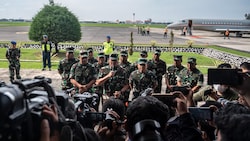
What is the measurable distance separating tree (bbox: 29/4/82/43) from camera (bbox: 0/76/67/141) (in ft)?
65.2

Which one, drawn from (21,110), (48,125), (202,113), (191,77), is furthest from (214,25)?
(21,110)

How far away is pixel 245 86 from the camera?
9.66 feet

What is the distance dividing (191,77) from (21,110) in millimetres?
5871

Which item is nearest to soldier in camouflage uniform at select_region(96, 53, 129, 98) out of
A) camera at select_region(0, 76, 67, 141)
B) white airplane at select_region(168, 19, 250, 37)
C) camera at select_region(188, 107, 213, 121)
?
camera at select_region(188, 107, 213, 121)

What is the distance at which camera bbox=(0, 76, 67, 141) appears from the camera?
3.90 ft

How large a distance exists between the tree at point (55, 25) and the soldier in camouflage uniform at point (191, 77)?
1527cm

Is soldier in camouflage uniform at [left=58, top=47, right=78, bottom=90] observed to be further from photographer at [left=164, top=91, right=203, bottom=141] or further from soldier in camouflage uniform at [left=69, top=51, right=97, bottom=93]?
photographer at [left=164, top=91, right=203, bottom=141]

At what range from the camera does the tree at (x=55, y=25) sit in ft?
68.2

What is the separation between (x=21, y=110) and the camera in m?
1.26

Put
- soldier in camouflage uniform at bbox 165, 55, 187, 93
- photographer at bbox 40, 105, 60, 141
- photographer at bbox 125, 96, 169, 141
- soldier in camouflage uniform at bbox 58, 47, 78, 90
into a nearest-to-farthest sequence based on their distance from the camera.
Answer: photographer at bbox 40, 105, 60, 141 → photographer at bbox 125, 96, 169, 141 → soldier in camouflage uniform at bbox 165, 55, 187, 93 → soldier in camouflage uniform at bbox 58, 47, 78, 90

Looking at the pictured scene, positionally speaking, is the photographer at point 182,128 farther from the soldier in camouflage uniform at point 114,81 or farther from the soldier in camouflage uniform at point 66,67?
the soldier in camouflage uniform at point 66,67

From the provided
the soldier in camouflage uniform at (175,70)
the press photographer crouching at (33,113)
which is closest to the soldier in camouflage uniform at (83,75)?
the soldier in camouflage uniform at (175,70)

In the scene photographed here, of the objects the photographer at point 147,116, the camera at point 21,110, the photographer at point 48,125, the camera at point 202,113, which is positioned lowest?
the camera at point 202,113

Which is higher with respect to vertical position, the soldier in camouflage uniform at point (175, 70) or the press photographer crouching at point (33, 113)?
the press photographer crouching at point (33, 113)
